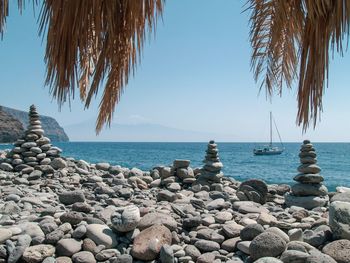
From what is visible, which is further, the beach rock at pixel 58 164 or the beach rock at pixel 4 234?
the beach rock at pixel 58 164

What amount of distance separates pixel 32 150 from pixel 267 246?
7752 millimetres

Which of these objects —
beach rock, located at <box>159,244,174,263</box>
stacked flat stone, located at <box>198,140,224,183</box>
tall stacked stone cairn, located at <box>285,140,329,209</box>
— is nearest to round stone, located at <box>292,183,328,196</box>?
tall stacked stone cairn, located at <box>285,140,329,209</box>

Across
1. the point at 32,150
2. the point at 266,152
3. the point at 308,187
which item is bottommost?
the point at 266,152

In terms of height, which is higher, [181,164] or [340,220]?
[181,164]

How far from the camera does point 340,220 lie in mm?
4254

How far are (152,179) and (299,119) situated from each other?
7.71 m

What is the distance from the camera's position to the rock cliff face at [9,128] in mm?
73875

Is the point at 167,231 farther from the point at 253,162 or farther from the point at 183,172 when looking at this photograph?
the point at 253,162

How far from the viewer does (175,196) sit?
6.92 m

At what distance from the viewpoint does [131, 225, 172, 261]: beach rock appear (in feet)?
13.6

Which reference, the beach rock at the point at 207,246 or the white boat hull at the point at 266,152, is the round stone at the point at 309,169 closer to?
the beach rock at the point at 207,246

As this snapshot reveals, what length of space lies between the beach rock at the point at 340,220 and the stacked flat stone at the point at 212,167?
4.68 meters

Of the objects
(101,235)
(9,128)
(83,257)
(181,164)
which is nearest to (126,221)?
(101,235)

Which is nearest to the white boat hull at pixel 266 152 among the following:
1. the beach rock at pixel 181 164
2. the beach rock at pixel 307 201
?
the beach rock at pixel 181 164
